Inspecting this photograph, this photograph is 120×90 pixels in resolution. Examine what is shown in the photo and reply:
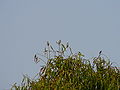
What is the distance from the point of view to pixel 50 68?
5.61 ft

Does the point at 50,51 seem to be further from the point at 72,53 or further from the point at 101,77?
the point at 101,77

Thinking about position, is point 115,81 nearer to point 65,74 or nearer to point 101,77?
point 101,77

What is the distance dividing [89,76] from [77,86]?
100 millimetres

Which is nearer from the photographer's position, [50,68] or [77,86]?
[77,86]

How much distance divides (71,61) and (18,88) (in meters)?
→ 0.28

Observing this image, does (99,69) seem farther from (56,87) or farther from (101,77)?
(56,87)

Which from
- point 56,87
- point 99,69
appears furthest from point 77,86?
point 99,69

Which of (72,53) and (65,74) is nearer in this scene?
(65,74)

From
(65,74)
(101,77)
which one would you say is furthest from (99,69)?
(65,74)

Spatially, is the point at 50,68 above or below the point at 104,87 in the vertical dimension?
above

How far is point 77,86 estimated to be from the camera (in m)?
Answer: 1.57

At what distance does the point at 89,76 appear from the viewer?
5.40 ft

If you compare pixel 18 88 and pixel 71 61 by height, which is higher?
pixel 71 61

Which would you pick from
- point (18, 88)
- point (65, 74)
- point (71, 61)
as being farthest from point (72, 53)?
point (18, 88)
